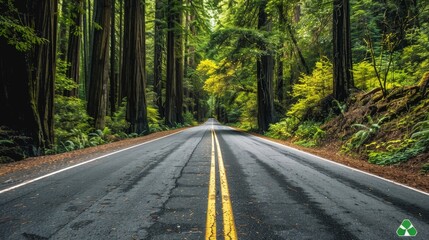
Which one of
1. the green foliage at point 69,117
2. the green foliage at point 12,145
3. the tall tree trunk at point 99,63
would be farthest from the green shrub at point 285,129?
the green foliage at point 12,145

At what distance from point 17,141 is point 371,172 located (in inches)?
433

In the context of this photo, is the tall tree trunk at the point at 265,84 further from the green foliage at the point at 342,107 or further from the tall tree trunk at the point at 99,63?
the tall tree trunk at the point at 99,63

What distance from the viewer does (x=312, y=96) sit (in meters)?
17.9

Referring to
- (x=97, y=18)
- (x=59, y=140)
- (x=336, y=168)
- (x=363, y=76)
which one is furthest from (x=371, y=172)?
(x=97, y=18)

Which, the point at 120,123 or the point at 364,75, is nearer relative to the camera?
the point at 364,75

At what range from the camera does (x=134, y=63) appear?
2000 centimetres

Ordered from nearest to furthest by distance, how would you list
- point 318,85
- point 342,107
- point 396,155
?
point 396,155
point 342,107
point 318,85

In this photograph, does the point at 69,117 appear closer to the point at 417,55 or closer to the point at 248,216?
the point at 248,216

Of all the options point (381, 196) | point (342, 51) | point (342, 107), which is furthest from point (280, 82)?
point (381, 196)

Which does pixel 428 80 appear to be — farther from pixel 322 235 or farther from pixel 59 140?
pixel 59 140

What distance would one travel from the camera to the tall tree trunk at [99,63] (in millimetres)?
15922

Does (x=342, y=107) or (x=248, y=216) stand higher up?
(x=342, y=107)

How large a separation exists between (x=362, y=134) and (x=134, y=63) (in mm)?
15375

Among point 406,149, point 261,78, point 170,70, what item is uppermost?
point 170,70
